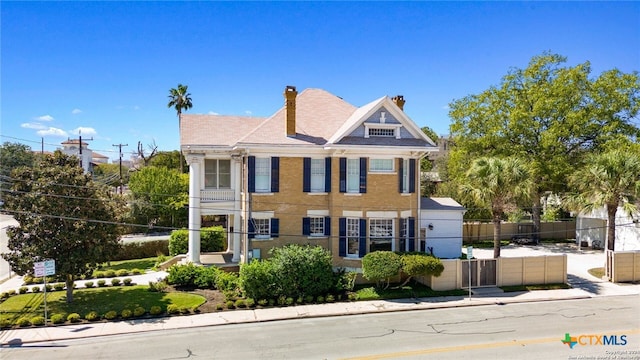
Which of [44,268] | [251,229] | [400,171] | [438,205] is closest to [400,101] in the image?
[400,171]

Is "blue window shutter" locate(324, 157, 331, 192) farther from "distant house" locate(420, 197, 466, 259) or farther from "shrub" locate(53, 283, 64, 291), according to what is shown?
"shrub" locate(53, 283, 64, 291)

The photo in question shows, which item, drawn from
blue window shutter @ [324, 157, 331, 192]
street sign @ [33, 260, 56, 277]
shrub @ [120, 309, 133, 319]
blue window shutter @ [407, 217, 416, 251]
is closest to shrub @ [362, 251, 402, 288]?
blue window shutter @ [407, 217, 416, 251]

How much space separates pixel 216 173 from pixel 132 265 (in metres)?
11.3

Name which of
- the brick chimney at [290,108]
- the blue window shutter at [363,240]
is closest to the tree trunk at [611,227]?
the blue window shutter at [363,240]

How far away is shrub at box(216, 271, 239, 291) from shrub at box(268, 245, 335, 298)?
9.03ft

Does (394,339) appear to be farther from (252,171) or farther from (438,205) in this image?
(252,171)

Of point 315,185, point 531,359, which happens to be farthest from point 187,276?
point 531,359

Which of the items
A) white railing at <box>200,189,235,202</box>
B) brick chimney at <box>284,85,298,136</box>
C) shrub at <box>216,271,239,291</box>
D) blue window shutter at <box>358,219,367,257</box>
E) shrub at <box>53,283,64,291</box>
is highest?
brick chimney at <box>284,85,298,136</box>

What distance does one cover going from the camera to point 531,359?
14094 mm

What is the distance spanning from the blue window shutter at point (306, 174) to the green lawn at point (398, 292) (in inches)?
253

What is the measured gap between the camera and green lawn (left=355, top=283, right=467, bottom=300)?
69.9 feet

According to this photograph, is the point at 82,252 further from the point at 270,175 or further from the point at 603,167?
the point at 603,167

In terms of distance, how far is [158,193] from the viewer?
41.9 metres

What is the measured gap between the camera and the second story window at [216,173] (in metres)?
26.2
